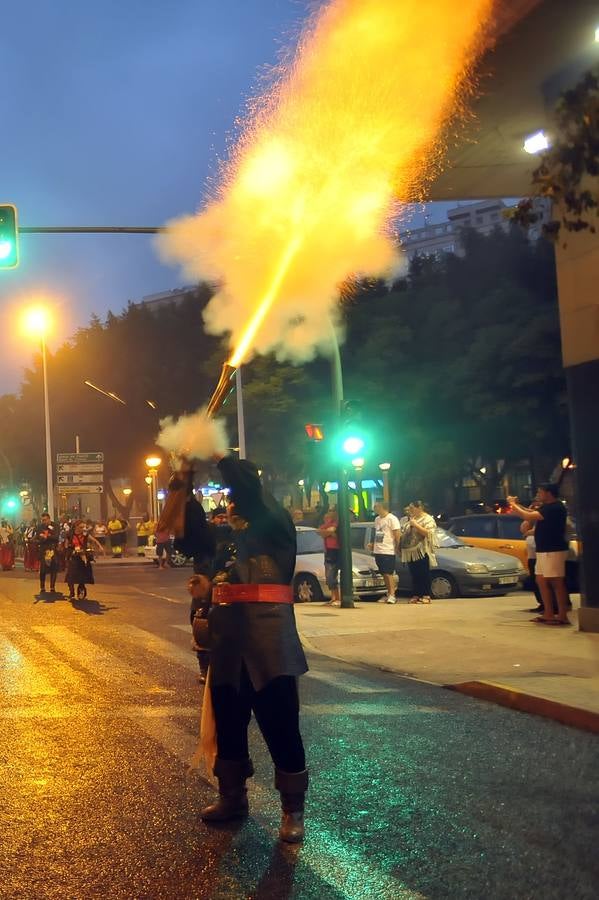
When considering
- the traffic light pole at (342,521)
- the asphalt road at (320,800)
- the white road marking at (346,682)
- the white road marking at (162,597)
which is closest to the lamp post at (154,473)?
the white road marking at (162,597)

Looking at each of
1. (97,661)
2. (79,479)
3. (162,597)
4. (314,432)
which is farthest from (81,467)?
(97,661)

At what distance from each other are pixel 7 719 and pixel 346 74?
20.5ft

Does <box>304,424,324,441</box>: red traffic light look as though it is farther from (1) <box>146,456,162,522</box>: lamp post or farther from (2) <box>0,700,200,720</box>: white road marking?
(1) <box>146,456,162,522</box>: lamp post

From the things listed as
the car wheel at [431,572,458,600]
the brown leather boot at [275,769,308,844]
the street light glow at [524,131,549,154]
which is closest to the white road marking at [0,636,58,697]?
the brown leather boot at [275,769,308,844]

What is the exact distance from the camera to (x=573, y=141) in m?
5.48

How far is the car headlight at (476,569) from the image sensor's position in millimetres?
16869

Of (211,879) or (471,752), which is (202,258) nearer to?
(471,752)

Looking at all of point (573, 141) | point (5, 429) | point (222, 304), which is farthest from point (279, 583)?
point (5, 429)

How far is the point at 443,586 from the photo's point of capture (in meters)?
17.2

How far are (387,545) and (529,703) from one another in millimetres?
8336

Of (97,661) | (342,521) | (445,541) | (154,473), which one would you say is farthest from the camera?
(154,473)

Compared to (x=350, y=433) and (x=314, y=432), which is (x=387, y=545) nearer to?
(x=350, y=433)

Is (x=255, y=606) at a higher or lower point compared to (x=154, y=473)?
lower

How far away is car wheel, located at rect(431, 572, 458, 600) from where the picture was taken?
1708 centimetres
